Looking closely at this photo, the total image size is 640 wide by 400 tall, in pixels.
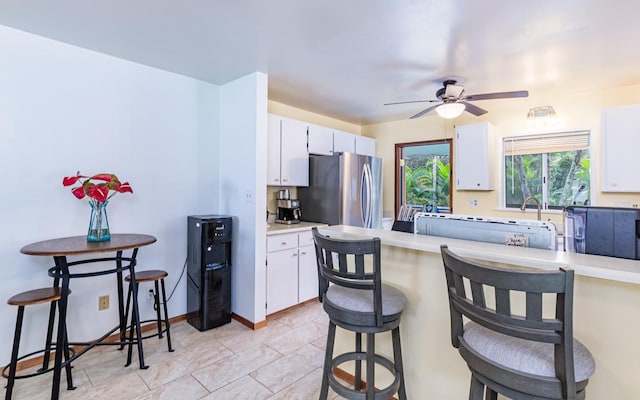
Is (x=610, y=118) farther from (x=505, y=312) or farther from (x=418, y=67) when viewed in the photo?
(x=505, y=312)

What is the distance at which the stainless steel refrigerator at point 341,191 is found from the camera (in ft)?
12.0

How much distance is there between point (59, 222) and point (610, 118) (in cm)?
489

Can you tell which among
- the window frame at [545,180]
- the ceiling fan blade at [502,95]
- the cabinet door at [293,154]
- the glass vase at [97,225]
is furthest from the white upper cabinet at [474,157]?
the glass vase at [97,225]

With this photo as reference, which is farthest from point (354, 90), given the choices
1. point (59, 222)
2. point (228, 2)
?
point (59, 222)

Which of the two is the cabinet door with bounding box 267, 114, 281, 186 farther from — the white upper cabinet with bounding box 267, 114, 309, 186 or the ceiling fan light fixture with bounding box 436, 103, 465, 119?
the ceiling fan light fixture with bounding box 436, 103, 465, 119

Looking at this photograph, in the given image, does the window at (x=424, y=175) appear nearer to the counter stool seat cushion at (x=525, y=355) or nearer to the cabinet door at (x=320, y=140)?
the cabinet door at (x=320, y=140)

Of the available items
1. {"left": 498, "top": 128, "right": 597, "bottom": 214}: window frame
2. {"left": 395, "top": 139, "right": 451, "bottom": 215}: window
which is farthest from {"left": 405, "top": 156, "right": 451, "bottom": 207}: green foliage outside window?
{"left": 498, "top": 128, "right": 597, "bottom": 214}: window frame

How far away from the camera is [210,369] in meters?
2.23

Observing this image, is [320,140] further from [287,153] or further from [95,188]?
[95,188]

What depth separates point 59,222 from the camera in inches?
93.1

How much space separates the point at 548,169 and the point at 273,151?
3166mm

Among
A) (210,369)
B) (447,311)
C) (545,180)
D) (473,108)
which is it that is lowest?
(210,369)

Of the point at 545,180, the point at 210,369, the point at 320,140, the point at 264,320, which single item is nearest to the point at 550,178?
the point at 545,180

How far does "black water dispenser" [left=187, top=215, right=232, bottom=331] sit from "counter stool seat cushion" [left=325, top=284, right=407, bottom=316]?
1560 millimetres
